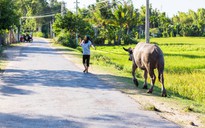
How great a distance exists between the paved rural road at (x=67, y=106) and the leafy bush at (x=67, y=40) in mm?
29845

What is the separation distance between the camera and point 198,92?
42.8 ft

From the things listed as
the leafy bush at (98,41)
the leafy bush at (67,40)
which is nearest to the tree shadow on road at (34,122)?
the leafy bush at (67,40)

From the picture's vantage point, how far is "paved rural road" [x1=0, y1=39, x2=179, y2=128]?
7047 mm

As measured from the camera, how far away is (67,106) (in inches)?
338

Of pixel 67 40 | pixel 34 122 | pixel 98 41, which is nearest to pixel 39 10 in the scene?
pixel 98 41

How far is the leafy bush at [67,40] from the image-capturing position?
1686 inches

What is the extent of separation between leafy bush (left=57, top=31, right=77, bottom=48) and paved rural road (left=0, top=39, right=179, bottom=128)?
97.9ft

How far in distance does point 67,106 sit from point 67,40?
34714 millimetres

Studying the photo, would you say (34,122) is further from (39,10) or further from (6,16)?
(39,10)

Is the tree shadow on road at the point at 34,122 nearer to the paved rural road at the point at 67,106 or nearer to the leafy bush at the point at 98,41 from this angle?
the paved rural road at the point at 67,106

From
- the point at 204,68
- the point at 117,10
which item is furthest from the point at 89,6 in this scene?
the point at 204,68

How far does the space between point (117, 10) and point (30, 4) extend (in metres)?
49.3

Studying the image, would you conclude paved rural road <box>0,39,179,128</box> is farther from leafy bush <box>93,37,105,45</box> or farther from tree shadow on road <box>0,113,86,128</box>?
leafy bush <box>93,37,105,45</box>

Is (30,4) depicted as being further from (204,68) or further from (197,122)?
(197,122)
